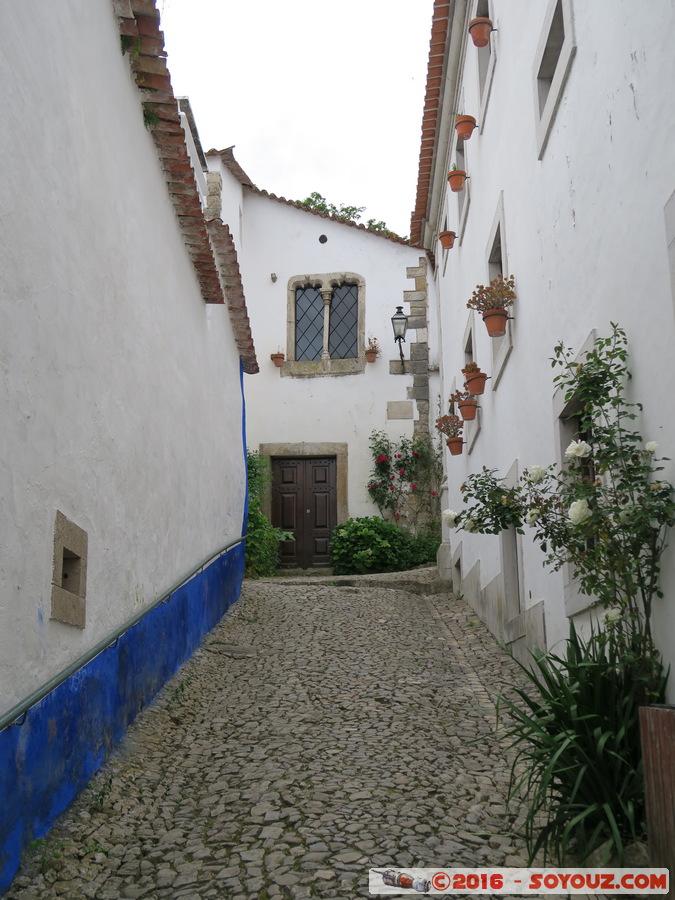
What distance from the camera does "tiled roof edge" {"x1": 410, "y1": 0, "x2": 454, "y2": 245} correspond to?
354 inches

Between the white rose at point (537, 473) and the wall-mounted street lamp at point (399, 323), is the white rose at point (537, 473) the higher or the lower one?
the lower one

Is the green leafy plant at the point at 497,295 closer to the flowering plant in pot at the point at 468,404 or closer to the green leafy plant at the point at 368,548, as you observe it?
the flowering plant in pot at the point at 468,404

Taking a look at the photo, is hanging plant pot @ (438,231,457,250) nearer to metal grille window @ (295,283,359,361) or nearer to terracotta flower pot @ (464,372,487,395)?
terracotta flower pot @ (464,372,487,395)

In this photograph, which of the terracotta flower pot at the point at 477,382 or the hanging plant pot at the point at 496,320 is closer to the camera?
the hanging plant pot at the point at 496,320

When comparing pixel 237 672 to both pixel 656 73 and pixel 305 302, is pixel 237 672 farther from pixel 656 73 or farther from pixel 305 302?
pixel 305 302

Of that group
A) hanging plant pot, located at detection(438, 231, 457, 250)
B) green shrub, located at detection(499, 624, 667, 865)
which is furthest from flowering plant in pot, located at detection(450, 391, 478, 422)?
green shrub, located at detection(499, 624, 667, 865)

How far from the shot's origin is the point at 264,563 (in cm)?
1174

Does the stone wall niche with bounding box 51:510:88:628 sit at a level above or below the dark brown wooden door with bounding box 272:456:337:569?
below

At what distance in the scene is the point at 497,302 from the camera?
627 cm

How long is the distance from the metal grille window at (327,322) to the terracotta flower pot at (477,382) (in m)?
6.70

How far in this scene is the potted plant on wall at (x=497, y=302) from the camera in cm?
622

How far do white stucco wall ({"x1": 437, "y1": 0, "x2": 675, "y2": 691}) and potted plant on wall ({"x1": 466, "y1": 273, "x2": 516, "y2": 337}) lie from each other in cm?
10

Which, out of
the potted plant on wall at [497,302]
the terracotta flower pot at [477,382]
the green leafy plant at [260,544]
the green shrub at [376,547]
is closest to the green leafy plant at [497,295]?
the potted plant on wall at [497,302]

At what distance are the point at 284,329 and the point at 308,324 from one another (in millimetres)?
425
